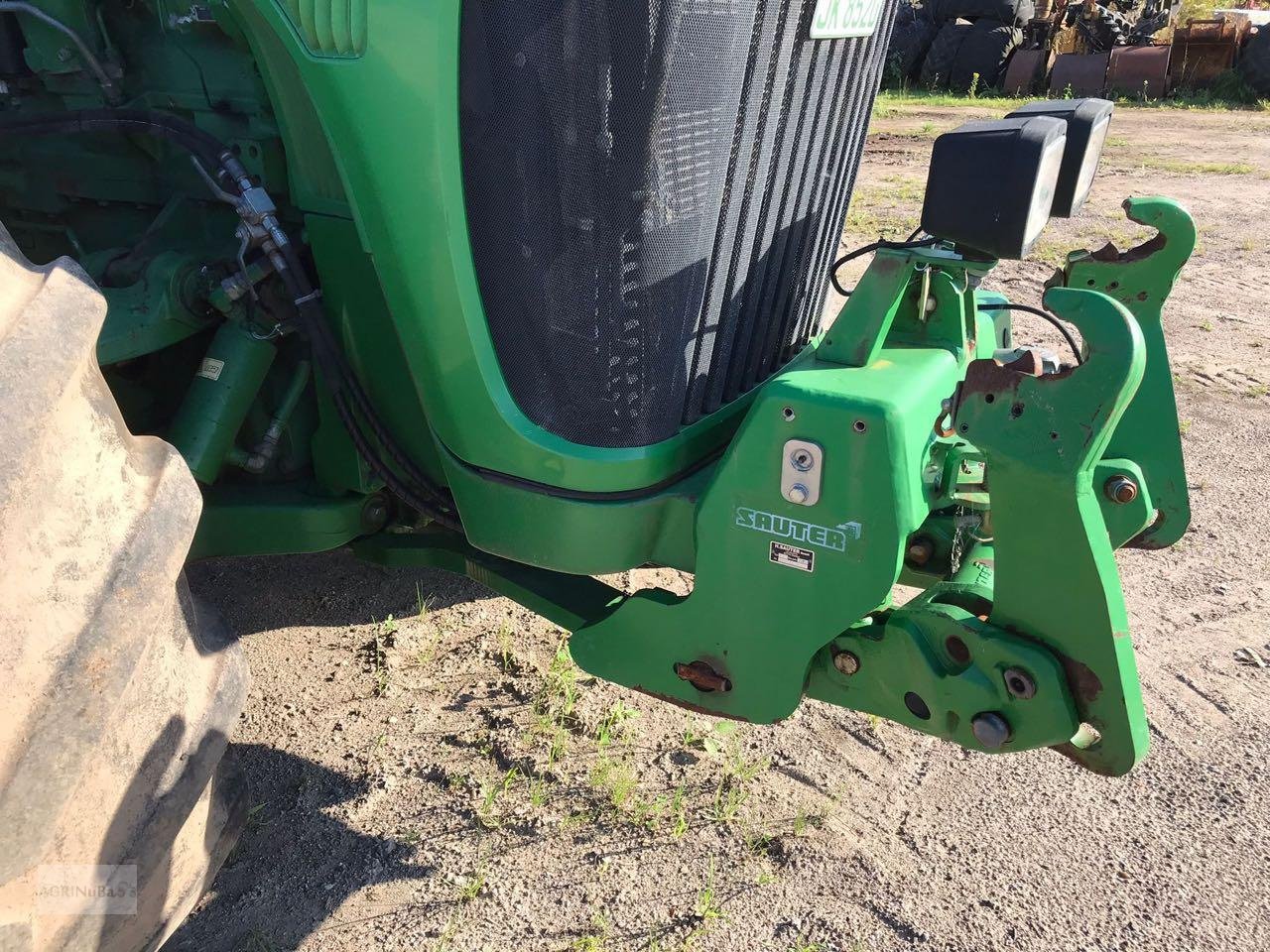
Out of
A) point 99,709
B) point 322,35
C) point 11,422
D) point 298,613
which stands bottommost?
point 298,613

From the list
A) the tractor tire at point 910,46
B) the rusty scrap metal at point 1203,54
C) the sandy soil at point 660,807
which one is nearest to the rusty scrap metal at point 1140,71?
the rusty scrap metal at point 1203,54

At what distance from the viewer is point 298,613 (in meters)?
3.09

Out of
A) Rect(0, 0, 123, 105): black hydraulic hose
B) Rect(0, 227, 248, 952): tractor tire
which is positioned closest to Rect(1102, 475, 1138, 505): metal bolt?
Rect(0, 227, 248, 952): tractor tire

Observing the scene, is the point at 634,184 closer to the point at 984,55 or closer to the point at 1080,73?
the point at 1080,73

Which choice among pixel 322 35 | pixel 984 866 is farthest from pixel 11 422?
pixel 984 866

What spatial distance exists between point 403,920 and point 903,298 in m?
1.60

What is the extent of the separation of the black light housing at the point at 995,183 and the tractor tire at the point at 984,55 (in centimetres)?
1343

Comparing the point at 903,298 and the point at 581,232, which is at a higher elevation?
the point at 581,232

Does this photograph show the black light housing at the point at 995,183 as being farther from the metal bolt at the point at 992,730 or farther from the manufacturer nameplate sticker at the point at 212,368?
the manufacturer nameplate sticker at the point at 212,368

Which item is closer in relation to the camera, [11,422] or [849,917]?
[11,422]

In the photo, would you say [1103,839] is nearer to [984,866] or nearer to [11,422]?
[984,866]

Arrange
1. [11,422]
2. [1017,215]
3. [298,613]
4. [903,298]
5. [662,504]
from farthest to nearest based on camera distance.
→ [298,613] < [903,298] < [662,504] < [1017,215] < [11,422]

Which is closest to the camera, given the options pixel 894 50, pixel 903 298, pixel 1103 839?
pixel 903 298

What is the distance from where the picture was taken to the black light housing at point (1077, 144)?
1.98m
